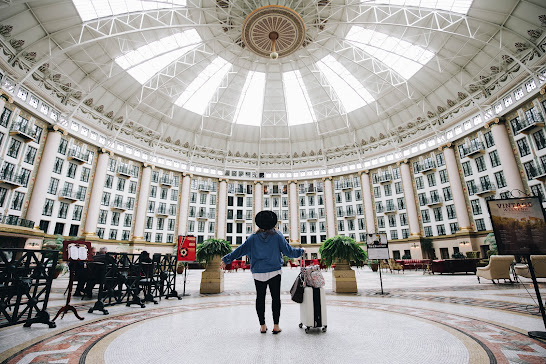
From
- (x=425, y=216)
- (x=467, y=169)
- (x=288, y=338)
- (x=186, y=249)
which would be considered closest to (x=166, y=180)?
(x=186, y=249)

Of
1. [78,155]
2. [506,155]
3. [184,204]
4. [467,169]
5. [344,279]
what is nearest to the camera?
[344,279]

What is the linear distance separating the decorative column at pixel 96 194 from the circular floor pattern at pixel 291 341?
2900 cm

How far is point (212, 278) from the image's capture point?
9.80 m

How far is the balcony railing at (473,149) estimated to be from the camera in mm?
27250

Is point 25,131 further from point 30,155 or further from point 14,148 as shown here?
point 30,155

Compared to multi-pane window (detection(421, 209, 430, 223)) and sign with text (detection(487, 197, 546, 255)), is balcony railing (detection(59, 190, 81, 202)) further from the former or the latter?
multi-pane window (detection(421, 209, 430, 223))

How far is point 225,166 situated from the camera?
42.0m

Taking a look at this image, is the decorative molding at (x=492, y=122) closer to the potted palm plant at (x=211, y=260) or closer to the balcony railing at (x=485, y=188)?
the balcony railing at (x=485, y=188)

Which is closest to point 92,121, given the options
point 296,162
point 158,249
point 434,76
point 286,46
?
point 158,249

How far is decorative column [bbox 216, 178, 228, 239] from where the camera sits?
131ft

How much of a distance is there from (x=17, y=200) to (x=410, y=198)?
42426 millimetres

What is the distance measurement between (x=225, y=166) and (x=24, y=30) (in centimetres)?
2653

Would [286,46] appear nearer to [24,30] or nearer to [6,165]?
[24,30]

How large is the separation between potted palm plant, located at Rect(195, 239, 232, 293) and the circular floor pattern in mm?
4266
